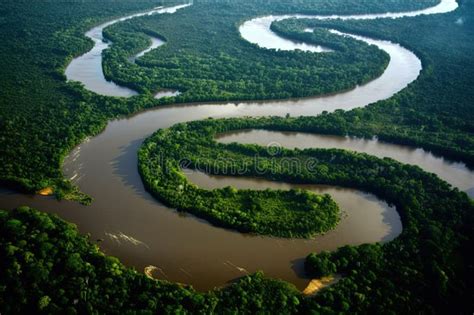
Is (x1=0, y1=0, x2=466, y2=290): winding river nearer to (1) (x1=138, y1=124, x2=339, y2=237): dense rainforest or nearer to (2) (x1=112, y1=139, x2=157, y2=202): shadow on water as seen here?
(2) (x1=112, y1=139, x2=157, y2=202): shadow on water

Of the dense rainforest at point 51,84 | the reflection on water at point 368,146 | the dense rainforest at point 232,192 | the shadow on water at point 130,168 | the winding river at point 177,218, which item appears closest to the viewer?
the winding river at point 177,218

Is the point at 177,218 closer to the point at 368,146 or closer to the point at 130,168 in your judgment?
the point at 130,168

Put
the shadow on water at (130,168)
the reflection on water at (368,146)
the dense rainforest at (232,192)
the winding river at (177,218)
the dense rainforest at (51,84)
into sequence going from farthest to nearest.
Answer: the reflection on water at (368,146), the dense rainforest at (51,84), the shadow on water at (130,168), the dense rainforest at (232,192), the winding river at (177,218)

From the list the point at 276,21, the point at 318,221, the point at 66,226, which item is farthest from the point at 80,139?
the point at 276,21

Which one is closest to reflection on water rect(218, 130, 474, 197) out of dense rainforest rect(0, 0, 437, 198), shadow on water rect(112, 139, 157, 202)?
shadow on water rect(112, 139, 157, 202)

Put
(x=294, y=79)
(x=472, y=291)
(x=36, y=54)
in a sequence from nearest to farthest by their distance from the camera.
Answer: (x=472, y=291) < (x=294, y=79) < (x=36, y=54)

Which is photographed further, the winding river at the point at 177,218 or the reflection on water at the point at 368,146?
the reflection on water at the point at 368,146

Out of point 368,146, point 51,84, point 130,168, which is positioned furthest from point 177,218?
point 51,84

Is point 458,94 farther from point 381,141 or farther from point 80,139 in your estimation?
point 80,139

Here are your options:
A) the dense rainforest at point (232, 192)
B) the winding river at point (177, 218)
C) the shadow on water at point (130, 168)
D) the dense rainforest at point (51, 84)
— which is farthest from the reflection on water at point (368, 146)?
the dense rainforest at point (51, 84)

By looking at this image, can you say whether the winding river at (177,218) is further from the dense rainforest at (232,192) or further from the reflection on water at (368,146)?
the dense rainforest at (232,192)

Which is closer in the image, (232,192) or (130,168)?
(232,192)
